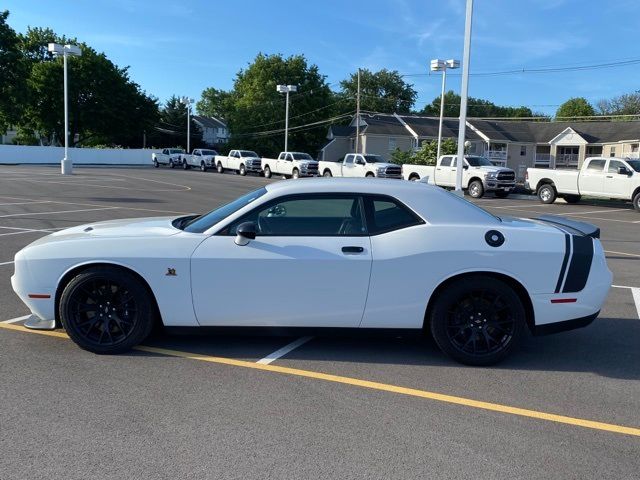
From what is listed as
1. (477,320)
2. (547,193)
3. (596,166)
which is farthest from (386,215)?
(547,193)

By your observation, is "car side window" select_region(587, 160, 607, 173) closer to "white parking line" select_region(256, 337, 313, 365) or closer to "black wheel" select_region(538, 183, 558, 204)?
"black wheel" select_region(538, 183, 558, 204)

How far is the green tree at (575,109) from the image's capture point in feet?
363

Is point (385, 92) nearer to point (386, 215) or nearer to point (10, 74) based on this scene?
point (10, 74)

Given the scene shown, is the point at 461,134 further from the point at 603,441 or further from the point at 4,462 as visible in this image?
the point at 4,462

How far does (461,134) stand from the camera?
13117mm

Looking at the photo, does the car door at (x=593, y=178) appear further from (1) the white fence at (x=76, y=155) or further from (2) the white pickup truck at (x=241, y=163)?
(1) the white fence at (x=76, y=155)

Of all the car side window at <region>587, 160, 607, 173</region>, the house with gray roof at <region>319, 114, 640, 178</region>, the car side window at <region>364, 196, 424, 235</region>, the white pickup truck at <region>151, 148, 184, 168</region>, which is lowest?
the car side window at <region>364, 196, 424, 235</region>

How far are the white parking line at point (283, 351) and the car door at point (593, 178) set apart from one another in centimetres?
2044

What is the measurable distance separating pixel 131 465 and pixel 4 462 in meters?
0.69

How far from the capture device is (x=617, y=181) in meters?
21.9

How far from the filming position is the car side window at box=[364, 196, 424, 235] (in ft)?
15.7

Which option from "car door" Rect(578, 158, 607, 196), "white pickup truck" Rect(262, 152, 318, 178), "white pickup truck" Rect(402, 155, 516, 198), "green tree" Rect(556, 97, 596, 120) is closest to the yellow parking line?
"car door" Rect(578, 158, 607, 196)

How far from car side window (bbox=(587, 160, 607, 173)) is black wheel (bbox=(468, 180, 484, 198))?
5091 mm

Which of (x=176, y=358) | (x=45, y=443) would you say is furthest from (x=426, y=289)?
(x=45, y=443)
